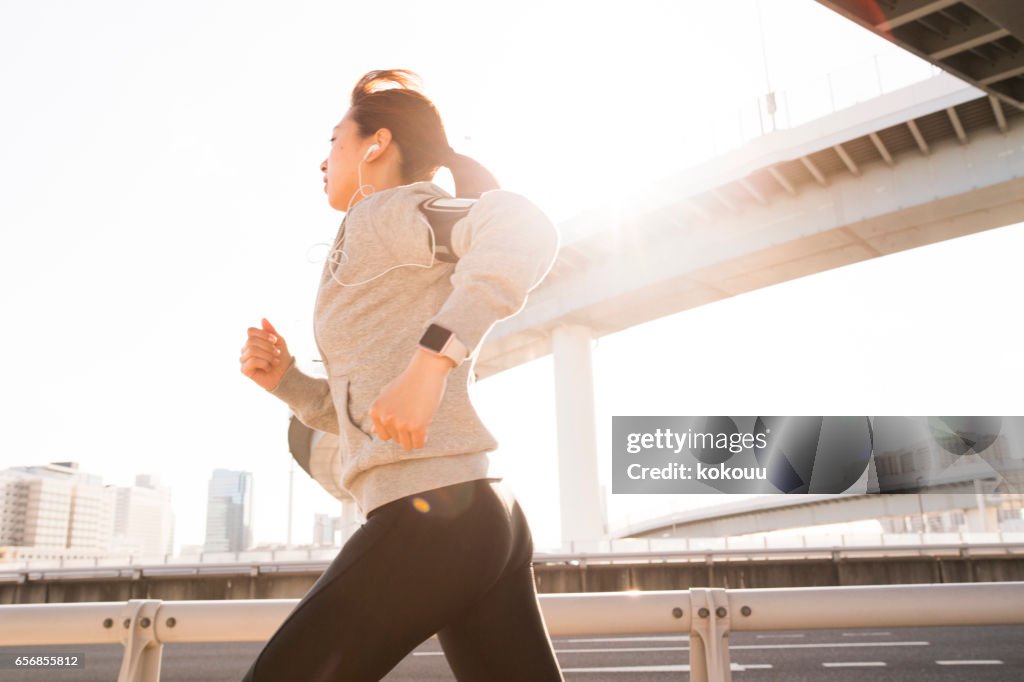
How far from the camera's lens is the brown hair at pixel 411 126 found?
171cm

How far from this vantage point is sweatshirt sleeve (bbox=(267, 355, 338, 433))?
1.83 meters

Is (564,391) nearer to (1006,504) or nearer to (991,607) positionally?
(991,607)

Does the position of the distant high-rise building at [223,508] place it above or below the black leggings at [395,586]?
above

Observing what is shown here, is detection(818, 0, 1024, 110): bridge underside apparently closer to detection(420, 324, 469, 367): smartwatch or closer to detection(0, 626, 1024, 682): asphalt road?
detection(420, 324, 469, 367): smartwatch

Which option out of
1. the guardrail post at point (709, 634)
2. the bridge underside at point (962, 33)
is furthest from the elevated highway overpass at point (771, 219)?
the guardrail post at point (709, 634)

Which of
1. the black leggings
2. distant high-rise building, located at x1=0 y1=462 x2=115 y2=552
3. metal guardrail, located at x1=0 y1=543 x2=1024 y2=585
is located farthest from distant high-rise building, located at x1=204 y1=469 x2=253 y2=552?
the black leggings

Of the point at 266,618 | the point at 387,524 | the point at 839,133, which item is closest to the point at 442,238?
the point at 387,524

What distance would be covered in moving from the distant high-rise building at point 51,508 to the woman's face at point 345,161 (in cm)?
17793

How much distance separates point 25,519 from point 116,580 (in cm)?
17703

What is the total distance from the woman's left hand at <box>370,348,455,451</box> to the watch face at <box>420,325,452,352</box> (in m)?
0.01

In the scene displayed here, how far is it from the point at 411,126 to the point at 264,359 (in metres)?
0.65

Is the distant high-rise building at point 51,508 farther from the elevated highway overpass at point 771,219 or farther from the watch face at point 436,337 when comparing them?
the watch face at point 436,337

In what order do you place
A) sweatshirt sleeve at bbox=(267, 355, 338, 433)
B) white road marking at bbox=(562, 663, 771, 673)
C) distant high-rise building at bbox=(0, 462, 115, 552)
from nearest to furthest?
sweatshirt sleeve at bbox=(267, 355, 338, 433), white road marking at bbox=(562, 663, 771, 673), distant high-rise building at bbox=(0, 462, 115, 552)

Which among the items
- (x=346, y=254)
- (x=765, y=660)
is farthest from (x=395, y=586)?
(x=765, y=660)
